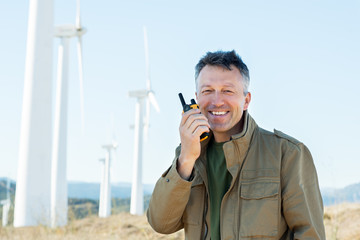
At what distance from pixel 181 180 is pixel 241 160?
0.49 metres

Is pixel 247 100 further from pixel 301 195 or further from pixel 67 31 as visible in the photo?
pixel 67 31

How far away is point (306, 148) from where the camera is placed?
3.41 m

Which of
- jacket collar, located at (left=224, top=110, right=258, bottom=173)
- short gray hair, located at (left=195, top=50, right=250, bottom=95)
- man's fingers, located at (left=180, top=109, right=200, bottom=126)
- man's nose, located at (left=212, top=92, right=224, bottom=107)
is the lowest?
jacket collar, located at (left=224, top=110, right=258, bottom=173)

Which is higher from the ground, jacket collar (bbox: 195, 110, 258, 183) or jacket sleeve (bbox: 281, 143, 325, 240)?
jacket collar (bbox: 195, 110, 258, 183)

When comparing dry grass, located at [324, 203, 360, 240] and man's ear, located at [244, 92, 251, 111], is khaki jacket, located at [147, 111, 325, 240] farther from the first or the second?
dry grass, located at [324, 203, 360, 240]

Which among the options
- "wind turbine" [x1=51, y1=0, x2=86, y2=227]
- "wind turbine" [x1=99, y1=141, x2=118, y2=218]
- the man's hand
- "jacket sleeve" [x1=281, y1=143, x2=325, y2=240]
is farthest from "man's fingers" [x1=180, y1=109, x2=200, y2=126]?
"wind turbine" [x1=99, y1=141, x2=118, y2=218]

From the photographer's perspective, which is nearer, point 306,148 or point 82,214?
point 306,148

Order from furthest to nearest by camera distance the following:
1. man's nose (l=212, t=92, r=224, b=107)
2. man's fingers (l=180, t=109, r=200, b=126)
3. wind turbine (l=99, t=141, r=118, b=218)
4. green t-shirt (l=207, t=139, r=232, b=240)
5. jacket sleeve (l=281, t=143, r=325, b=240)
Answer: wind turbine (l=99, t=141, r=118, b=218) < man's nose (l=212, t=92, r=224, b=107) < green t-shirt (l=207, t=139, r=232, b=240) < man's fingers (l=180, t=109, r=200, b=126) < jacket sleeve (l=281, t=143, r=325, b=240)

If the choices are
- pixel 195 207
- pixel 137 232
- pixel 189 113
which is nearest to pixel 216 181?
pixel 195 207

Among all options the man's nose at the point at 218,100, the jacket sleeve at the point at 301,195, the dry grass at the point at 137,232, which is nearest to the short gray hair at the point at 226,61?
the man's nose at the point at 218,100

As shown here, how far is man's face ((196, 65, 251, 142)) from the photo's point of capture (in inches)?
138

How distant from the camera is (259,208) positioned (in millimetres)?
3201

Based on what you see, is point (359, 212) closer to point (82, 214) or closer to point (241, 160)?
point (82, 214)

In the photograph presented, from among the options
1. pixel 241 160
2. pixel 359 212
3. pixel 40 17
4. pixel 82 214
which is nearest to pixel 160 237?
pixel 82 214
